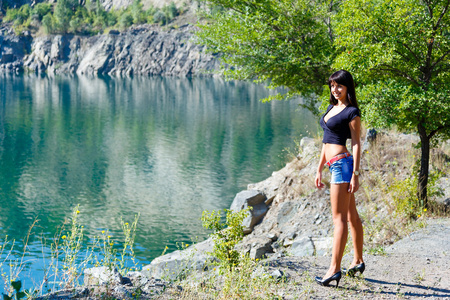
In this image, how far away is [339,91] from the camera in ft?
17.5

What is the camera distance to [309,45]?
1352 cm

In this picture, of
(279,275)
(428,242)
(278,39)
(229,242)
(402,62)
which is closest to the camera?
(279,275)

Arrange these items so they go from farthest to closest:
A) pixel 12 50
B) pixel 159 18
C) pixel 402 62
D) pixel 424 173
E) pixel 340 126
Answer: pixel 159 18
pixel 12 50
pixel 424 173
pixel 402 62
pixel 340 126

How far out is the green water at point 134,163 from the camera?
16.6 m

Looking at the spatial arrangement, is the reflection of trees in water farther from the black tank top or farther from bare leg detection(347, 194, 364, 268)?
the black tank top

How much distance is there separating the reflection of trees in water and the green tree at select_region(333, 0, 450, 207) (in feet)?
29.0

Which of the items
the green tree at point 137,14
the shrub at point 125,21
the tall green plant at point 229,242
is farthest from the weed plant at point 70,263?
the shrub at point 125,21

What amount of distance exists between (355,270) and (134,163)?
66.4ft

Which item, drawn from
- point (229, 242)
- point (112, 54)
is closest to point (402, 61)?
point (229, 242)

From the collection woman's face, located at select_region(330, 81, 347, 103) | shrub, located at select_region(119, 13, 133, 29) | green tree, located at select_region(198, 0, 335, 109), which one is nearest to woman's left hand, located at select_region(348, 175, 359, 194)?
woman's face, located at select_region(330, 81, 347, 103)

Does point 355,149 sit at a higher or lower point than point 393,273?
higher

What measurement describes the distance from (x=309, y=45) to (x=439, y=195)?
20.6 feet

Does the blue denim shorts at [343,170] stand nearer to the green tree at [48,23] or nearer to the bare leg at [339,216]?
the bare leg at [339,216]

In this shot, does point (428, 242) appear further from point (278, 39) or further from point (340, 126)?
point (278, 39)
